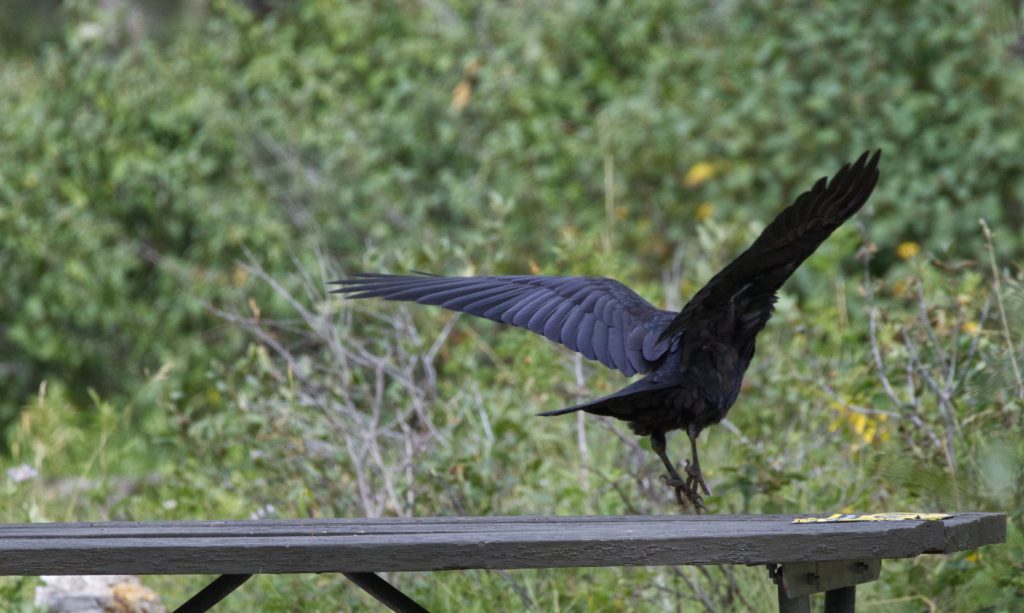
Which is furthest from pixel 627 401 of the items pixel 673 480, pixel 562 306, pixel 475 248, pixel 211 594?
pixel 475 248

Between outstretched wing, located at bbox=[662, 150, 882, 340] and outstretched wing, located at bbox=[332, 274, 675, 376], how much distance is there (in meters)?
0.17

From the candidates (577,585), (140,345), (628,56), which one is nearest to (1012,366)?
(577,585)

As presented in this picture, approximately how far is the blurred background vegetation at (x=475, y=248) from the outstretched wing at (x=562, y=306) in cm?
58

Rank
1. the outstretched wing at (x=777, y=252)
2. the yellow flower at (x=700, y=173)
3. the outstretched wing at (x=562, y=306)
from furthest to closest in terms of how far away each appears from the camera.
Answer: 1. the yellow flower at (x=700, y=173)
2. the outstretched wing at (x=562, y=306)
3. the outstretched wing at (x=777, y=252)

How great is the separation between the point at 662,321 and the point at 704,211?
12.0 ft

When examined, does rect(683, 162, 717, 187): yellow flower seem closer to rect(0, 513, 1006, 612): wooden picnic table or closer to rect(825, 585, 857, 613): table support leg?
rect(825, 585, 857, 613): table support leg

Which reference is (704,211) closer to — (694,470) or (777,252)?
(694,470)

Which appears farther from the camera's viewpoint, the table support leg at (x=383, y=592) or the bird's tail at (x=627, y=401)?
the bird's tail at (x=627, y=401)

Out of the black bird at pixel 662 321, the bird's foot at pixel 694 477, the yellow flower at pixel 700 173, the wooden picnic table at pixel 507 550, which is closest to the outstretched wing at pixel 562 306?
the black bird at pixel 662 321

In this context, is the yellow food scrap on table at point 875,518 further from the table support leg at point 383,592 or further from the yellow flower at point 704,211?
the yellow flower at point 704,211

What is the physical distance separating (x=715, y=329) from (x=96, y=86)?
221 inches

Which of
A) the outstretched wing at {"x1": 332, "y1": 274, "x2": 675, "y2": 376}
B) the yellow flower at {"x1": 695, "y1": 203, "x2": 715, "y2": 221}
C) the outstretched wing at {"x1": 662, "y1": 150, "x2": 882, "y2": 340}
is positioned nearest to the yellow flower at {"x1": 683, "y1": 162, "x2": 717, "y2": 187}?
the yellow flower at {"x1": 695, "y1": 203, "x2": 715, "y2": 221}

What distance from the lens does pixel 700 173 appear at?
23.8 ft

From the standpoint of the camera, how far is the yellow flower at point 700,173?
726 cm
